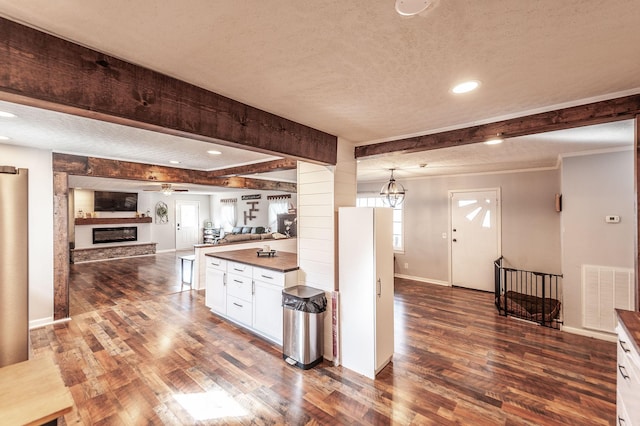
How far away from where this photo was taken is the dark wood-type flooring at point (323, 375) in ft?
7.29

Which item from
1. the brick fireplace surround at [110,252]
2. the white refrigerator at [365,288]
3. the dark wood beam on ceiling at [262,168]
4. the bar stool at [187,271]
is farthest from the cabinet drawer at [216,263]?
the brick fireplace surround at [110,252]

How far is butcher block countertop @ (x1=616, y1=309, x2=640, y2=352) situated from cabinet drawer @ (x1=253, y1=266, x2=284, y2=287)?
2812 mm

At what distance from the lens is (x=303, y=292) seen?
3.11 meters

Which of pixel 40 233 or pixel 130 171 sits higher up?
pixel 130 171

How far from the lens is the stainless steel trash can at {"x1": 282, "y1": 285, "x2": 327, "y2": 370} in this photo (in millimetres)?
2928

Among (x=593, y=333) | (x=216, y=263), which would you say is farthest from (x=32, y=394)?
(x=593, y=333)

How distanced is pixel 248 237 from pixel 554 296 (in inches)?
243

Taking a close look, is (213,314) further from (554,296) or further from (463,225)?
A: (554,296)

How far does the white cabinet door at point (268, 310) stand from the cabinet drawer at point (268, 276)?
0.05m

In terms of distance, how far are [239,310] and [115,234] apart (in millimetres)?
8151

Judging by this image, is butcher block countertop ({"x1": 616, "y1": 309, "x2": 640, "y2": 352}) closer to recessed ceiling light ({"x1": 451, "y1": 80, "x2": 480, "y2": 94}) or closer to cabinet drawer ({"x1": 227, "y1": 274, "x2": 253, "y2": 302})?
recessed ceiling light ({"x1": 451, "y1": 80, "x2": 480, "y2": 94})

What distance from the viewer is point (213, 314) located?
441 centimetres

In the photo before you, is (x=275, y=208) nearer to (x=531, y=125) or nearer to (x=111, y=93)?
(x=531, y=125)

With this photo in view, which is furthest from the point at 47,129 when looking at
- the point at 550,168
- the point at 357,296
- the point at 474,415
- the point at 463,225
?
the point at 550,168
